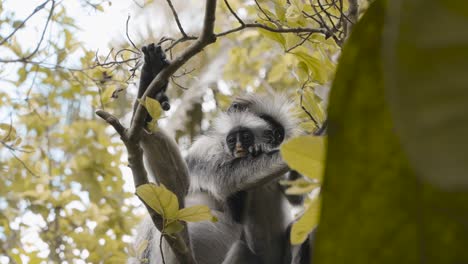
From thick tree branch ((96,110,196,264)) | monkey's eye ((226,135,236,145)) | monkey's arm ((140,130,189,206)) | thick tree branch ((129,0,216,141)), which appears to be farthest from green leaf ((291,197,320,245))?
monkey's eye ((226,135,236,145))

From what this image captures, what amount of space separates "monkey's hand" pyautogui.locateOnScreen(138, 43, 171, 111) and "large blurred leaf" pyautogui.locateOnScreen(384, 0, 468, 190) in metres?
2.23

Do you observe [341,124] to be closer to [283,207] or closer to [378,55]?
[378,55]

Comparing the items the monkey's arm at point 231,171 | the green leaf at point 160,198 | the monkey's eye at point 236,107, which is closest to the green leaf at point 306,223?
the green leaf at point 160,198

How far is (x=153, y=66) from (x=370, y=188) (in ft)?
7.41

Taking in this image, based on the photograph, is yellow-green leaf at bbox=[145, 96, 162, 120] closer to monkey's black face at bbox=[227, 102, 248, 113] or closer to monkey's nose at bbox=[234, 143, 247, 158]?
monkey's nose at bbox=[234, 143, 247, 158]

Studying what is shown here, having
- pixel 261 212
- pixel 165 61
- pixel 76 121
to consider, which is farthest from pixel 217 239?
pixel 76 121

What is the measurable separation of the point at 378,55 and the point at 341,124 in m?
0.04

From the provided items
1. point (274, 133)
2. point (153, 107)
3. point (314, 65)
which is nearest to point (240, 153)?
point (274, 133)

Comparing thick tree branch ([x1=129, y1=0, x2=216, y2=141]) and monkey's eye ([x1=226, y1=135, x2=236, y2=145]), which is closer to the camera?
thick tree branch ([x1=129, y1=0, x2=216, y2=141])

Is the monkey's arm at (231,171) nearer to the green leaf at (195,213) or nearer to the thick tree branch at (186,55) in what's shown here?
the thick tree branch at (186,55)

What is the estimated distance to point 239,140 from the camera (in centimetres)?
392

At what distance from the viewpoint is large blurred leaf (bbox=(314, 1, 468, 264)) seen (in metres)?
0.32

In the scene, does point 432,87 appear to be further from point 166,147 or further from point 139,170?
point 166,147

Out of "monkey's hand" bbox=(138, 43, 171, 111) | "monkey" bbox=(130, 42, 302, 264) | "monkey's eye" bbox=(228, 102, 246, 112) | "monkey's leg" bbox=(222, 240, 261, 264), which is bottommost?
"monkey's leg" bbox=(222, 240, 261, 264)
